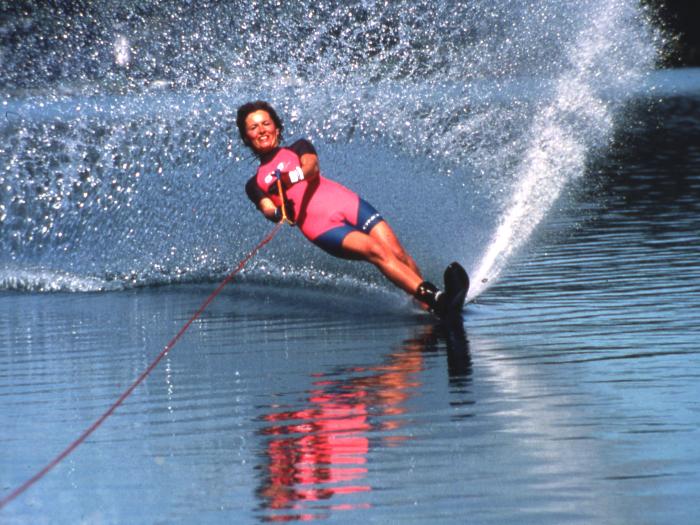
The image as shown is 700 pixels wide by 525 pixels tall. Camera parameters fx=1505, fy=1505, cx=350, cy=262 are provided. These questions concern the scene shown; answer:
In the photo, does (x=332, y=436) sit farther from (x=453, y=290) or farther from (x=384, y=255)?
(x=384, y=255)

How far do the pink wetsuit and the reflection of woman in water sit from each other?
1266 mm

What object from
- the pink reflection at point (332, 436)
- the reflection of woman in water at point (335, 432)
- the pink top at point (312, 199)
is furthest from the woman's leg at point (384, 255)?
the pink reflection at point (332, 436)

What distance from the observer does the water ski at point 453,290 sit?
22.4ft

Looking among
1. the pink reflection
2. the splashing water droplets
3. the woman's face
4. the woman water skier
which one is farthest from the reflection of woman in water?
the splashing water droplets

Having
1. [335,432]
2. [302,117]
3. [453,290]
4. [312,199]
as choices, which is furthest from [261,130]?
[302,117]

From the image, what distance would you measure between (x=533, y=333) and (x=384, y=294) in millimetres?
1699

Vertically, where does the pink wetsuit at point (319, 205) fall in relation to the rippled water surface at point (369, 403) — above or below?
above

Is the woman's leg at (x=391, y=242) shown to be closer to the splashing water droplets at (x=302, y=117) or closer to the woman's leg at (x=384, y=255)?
the woman's leg at (x=384, y=255)

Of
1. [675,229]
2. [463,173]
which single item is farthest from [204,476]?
[463,173]

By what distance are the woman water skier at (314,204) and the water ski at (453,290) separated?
0.61 ft

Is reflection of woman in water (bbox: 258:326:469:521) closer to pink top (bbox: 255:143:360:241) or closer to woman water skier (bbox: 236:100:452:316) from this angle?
woman water skier (bbox: 236:100:452:316)

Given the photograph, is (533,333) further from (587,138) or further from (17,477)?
(587,138)

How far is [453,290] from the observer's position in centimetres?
684

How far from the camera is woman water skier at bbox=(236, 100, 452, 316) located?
7.16m
